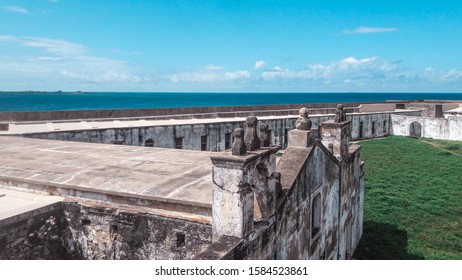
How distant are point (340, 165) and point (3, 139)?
1312 cm

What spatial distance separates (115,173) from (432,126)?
37.9 meters

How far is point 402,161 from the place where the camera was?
30.0 meters

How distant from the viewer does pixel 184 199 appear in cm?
808

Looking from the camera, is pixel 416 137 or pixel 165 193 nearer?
pixel 165 193

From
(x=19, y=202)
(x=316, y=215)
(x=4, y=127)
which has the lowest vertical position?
(x=316, y=215)

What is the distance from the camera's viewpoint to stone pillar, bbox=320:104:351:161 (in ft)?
43.0

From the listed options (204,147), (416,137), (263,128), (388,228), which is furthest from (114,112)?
(416,137)

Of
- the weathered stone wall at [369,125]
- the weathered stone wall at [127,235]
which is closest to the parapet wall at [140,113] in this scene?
the weathered stone wall at [369,125]

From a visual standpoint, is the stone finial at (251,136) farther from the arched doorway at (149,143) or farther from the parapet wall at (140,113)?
the parapet wall at (140,113)

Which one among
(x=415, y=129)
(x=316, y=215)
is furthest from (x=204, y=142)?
(x=415, y=129)

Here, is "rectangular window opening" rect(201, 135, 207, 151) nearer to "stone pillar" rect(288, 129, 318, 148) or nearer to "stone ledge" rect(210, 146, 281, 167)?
"stone pillar" rect(288, 129, 318, 148)

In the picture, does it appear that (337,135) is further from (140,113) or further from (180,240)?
(140,113)
